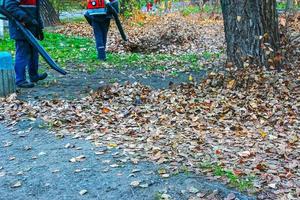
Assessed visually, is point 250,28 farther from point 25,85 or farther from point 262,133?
point 25,85

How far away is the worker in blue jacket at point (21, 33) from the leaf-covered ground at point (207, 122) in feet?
3.13

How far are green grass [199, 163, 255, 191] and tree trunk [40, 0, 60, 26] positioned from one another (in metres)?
17.5

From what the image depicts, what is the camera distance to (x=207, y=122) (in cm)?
688

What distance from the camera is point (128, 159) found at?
549 centimetres

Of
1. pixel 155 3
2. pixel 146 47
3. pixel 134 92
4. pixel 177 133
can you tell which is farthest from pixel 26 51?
pixel 155 3

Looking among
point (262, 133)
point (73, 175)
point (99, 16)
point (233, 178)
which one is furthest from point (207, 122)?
point (99, 16)

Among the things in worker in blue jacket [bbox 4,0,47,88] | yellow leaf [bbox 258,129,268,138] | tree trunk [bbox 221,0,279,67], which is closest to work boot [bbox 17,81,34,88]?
worker in blue jacket [bbox 4,0,47,88]

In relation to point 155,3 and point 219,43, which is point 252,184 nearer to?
point 219,43

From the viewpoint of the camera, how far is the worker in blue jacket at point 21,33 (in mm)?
8438

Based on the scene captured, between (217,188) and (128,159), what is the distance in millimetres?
1238

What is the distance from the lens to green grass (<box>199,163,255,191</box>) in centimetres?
464

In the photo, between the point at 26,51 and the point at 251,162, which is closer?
the point at 251,162

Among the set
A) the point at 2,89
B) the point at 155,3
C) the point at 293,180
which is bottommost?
the point at 293,180

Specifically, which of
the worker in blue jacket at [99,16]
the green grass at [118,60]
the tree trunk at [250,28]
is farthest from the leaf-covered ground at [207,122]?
the worker in blue jacket at [99,16]
